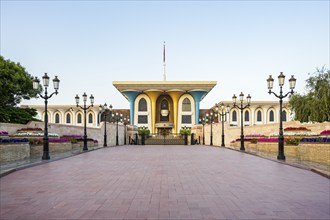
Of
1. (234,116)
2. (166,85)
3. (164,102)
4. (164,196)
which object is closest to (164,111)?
(164,102)

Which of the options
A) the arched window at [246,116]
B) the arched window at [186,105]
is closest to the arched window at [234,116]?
the arched window at [246,116]

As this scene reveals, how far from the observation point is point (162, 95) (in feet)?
235

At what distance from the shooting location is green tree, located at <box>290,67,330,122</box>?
29.9 meters

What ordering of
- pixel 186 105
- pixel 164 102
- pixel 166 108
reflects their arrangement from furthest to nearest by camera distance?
1. pixel 164 102
2. pixel 166 108
3. pixel 186 105

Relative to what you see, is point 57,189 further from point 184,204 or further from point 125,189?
point 184,204

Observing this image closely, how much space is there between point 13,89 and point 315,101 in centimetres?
3478

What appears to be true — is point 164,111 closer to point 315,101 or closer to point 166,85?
point 166,85

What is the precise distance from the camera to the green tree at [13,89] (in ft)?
97.1

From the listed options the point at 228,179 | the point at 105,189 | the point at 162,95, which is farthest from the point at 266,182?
the point at 162,95

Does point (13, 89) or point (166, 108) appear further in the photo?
point (166, 108)

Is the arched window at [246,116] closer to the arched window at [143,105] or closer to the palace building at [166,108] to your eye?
the palace building at [166,108]

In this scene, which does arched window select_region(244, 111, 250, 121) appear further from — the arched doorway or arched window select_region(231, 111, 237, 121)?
the arched doorway

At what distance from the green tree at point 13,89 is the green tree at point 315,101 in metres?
32.2

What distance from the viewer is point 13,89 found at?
1230 inches
